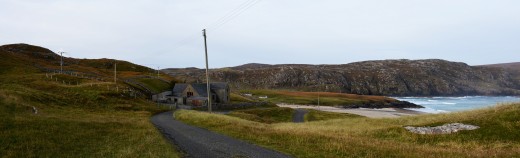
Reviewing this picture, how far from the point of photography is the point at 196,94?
9731 centimetres

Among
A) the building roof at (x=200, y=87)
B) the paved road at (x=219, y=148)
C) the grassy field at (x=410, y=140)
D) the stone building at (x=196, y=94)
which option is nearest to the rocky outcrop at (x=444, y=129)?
the grassy field at (x=410, y=140)

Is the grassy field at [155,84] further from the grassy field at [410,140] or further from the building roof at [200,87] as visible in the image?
the grassy field at [410,140]

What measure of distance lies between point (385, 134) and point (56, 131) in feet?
84.3

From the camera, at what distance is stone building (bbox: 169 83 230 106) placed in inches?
3727

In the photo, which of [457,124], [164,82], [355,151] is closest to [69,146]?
[355,151]

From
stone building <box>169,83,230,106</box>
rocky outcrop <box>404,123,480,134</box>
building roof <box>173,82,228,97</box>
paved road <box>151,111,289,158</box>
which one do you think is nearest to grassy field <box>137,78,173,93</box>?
building roof <box>173,82,228,97</box>

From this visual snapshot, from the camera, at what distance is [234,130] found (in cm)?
2984

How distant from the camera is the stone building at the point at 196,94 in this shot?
311 feet

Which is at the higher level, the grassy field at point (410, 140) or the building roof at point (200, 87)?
the building roof at point (200, 87)

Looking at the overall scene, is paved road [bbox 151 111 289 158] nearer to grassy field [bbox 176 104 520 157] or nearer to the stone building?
grassy field [bbox 176 104 520 157]

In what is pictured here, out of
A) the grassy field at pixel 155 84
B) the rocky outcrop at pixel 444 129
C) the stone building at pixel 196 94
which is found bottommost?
the rocky outcrop at pixel 444 129

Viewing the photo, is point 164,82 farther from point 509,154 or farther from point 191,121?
point 509,154

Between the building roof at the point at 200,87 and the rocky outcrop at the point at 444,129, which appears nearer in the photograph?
the rocky outcrop at the point at 444,129

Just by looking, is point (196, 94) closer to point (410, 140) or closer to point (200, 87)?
point (200, 87)
